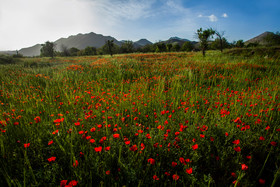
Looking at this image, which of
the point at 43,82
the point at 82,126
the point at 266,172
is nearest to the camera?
the point at 266,172

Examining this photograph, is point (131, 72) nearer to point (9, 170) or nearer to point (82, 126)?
point (82, 126)

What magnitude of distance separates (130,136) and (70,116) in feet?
4.72

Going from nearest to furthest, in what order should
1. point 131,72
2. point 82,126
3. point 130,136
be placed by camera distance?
point 130,136 → point 82,126 → point 131,72

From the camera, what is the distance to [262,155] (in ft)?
5.65

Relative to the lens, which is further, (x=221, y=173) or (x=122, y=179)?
(x=221, y=173)

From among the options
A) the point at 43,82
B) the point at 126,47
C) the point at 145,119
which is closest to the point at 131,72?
the point at 43,82

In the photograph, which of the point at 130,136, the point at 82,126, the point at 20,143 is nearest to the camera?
the point at 20,143

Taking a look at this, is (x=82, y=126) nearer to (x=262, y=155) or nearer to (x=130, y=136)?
(x=130, y=136)

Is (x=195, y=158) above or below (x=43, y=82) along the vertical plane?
below

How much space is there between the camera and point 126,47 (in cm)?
8188

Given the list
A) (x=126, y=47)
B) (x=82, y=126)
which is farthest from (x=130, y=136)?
Result: (x=126, y=47)

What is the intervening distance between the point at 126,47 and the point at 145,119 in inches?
3371

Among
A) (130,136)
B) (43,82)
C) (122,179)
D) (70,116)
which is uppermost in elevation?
(43,82)

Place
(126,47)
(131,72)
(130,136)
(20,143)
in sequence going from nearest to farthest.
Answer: (20,143)
(130,136)
(131,72)
(126,47)
